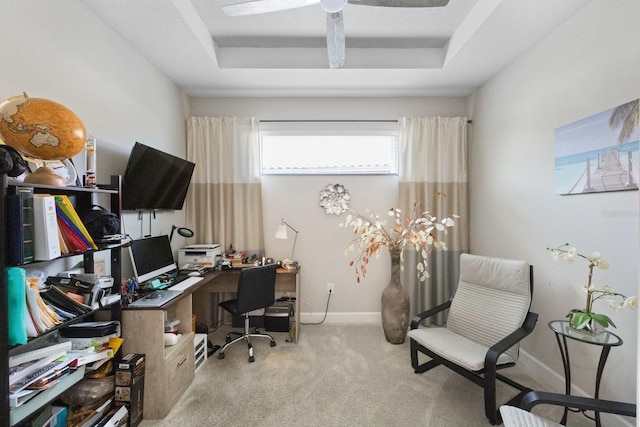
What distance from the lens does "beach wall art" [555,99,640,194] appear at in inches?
63.3

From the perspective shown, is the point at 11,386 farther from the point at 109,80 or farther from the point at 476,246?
the point at 476,246

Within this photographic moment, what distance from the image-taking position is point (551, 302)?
2.17 m

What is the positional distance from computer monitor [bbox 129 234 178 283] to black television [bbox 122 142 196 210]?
0.97 feet

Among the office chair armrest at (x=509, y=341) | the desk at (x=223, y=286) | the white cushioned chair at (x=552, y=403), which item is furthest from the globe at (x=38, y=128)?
the office chair armrest at (x=509, y=341)

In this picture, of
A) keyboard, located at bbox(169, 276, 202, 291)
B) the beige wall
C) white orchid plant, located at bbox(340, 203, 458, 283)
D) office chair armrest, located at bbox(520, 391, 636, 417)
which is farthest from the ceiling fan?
office chair armrest, located at bbox(520, 391, 636, 417)

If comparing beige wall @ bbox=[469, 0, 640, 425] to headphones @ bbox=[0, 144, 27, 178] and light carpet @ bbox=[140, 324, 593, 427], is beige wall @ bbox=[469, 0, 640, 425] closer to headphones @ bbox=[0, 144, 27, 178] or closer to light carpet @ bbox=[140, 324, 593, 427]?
light carpet @ bbox=[140, 324, 593, 427]

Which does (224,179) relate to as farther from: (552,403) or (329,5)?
(552,403)

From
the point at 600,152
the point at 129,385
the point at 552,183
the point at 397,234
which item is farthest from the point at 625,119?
the point at 129,385

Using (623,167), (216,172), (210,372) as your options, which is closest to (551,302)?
(623,167)

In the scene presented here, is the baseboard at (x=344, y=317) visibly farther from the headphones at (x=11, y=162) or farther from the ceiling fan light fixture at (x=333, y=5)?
the ceiling fan light fixture at (x=333, y=5)

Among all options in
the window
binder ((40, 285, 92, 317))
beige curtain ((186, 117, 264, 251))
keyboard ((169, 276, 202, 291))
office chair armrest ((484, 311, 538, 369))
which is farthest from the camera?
the window

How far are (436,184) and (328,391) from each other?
2.39 meters

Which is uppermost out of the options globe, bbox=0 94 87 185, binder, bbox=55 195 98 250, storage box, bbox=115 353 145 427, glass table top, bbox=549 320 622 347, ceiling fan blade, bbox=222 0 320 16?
ceiling fan blade, bbox=222 0 320 16

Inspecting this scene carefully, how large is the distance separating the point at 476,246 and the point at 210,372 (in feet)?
9.79
